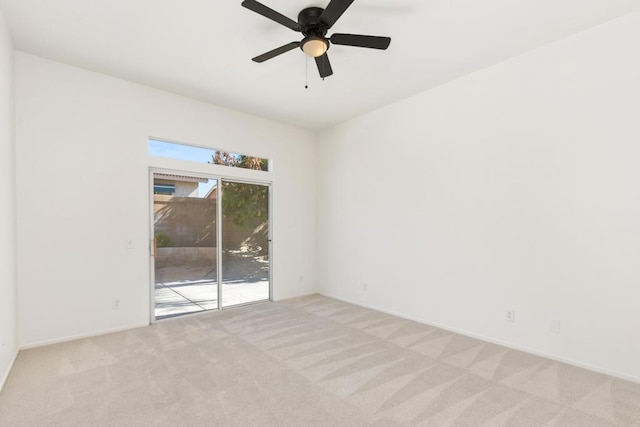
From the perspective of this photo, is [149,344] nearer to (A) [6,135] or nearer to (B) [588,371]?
(A) [6,135]

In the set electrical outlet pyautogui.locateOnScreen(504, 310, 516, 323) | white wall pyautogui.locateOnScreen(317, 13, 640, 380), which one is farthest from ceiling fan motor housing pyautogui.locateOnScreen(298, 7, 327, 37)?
electrical outlet pyautogui.locateOnScreen(504, 310, 516, 323)

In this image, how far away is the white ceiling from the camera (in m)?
2.48

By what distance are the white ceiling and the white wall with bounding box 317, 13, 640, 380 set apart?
36 cm

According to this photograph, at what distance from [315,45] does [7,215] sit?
124 inches

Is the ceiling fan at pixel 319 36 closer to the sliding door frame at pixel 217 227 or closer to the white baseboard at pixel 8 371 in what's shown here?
the sliding door frame at pixel 217 227

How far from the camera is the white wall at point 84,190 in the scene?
126 inches

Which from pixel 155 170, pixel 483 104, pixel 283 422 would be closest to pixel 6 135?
pixel 155 170

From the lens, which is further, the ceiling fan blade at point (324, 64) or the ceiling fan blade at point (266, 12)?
the ceiling fan blade at point (324, 64)

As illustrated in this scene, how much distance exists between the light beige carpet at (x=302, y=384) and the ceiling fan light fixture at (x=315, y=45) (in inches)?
111

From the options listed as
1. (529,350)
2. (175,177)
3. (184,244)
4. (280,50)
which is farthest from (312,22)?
(529,350)

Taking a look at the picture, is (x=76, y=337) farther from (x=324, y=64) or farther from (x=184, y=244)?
(x=324, y=64)

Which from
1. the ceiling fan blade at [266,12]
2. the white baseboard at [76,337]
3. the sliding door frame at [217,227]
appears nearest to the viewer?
the ceiling fan blade at [266,12]

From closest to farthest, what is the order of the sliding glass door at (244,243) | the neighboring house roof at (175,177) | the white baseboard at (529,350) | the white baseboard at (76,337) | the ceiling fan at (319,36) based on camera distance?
the ceiling fan at (319,36) → the white baseboard at (529,350) → the white baseboard at (76,337) → the neighboring house roof at (175,177) → the sliding glass door at (244,243)

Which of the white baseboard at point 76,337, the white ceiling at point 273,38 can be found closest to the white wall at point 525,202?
the white ceiling at point 273,38
